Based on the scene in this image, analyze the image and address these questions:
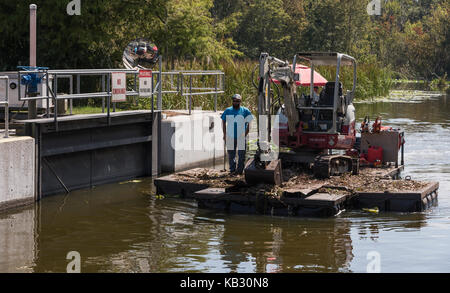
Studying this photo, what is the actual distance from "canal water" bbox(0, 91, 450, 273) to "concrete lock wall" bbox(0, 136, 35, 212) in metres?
0.34

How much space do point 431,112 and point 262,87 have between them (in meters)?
28.2

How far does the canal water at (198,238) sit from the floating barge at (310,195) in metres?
0.22

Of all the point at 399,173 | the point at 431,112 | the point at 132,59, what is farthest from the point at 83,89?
the point at 431,112

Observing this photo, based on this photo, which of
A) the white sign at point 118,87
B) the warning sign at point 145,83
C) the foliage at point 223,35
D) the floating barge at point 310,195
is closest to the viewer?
the floating barge at point 310,195

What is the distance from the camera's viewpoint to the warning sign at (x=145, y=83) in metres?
20.8

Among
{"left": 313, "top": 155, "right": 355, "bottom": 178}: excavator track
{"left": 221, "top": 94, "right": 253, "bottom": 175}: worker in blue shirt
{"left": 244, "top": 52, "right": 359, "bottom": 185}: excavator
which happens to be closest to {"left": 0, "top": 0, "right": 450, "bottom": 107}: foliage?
{"left": 244, "top": 52, "right": 359, "bottom": 185}: excavator

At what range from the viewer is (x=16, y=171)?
1622 cm

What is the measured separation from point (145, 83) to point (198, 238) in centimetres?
768

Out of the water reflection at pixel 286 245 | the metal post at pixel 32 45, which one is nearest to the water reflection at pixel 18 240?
the metal post at pixel 32 45

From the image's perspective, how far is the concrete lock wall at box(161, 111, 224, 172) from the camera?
21562mm

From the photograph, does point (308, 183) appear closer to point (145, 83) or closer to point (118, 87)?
point (118, 87)

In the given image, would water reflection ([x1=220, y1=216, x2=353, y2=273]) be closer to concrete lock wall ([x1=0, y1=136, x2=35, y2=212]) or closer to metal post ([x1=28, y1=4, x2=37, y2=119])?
concrete lock wall ([x1=0, y1=136, x2=35, y2=212])

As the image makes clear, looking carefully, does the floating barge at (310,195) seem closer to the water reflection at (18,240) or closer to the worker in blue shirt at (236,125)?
the worker in blue shirt at (236,125)

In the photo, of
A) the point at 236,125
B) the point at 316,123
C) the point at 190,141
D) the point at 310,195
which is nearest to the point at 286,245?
the point at 310,195
